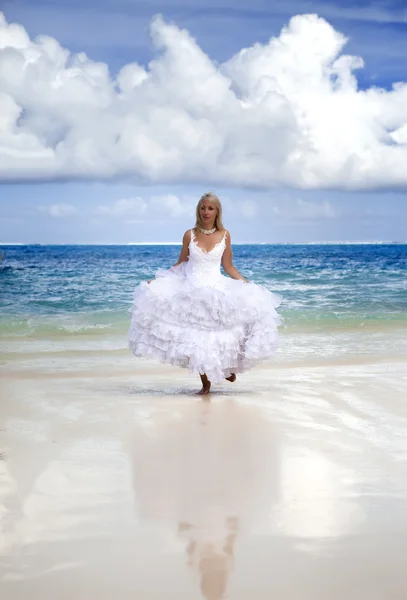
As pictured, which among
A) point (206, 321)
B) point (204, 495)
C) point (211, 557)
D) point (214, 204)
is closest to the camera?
point (211, 557)

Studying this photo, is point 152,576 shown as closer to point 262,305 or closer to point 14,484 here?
point 14,484

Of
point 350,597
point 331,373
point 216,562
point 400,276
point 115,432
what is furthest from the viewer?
point 400,276

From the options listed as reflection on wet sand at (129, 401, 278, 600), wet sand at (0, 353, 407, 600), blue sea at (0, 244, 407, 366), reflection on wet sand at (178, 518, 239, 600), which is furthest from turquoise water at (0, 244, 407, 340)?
reflection on wet sand at (178, 518, 239, 600)

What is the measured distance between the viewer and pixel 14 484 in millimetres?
4156

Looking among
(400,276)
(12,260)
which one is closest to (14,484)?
(400,276)

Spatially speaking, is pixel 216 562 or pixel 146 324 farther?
pixel 146 324

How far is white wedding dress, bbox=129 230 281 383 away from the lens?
6.67m

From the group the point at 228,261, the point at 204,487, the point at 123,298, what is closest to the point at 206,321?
the point at 228,261

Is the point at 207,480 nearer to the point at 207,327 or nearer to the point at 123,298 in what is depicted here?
the point at 207,327

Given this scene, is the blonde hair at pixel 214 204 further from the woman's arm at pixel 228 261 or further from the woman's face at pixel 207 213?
the woman's arm at pixel 228 261

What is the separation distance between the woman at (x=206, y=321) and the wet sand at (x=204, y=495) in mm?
352

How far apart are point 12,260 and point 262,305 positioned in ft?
120

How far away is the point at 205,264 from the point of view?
6953mm

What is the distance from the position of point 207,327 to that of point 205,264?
1.91ft
